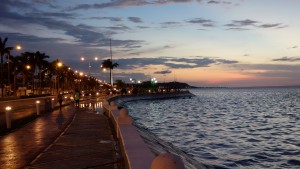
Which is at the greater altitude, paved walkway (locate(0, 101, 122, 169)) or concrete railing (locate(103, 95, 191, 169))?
concrete railing (locate(103, 95, 191, 169))

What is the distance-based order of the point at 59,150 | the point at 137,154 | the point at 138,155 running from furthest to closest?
the point at 59,150 → the point at 137,154 → the point at 138,155

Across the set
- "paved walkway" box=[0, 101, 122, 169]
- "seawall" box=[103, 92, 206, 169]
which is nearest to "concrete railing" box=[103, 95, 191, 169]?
"seawall" box=[103, 92, 206, 169]

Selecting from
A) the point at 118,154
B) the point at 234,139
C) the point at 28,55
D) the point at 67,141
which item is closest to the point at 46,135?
the point at 67,141

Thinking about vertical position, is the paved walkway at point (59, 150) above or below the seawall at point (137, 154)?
below

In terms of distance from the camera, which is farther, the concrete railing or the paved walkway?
the paved walkway

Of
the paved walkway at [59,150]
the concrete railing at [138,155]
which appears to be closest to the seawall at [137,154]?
the concrete railing at [138,155]

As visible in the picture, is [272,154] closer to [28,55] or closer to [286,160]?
[286,160]

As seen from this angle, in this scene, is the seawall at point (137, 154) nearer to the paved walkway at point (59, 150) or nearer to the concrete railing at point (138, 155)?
the concrete railing at point (138, 155)

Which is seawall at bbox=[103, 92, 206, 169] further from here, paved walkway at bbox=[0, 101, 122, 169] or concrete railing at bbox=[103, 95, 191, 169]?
paved walkway at bbox=[0, 101, 122, 169]

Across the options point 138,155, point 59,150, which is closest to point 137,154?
point 138,155

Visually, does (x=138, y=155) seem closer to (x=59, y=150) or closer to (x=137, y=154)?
(x=137, y=154)

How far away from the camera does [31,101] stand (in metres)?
53.5

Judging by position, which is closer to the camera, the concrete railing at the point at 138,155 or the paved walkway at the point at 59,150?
the concrete railing at the point at 138,155

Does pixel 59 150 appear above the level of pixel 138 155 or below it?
below
